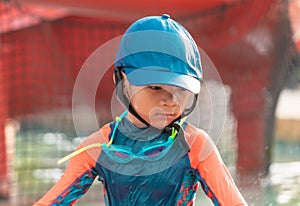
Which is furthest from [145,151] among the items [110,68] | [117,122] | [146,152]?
[110,68]

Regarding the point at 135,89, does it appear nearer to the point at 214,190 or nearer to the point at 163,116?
the point at 163,116

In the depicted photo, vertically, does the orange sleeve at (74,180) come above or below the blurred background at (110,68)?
above

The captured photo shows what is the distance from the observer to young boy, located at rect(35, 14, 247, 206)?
1433mm

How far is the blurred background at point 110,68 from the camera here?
369cm

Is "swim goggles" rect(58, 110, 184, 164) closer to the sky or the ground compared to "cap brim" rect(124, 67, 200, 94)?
closer to the ground

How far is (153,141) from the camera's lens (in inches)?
59.4

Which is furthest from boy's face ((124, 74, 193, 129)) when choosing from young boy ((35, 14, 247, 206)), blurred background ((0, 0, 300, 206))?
blurred background ((0, 0, 300, 206))

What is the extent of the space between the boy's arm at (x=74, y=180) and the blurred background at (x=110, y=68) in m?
1.51

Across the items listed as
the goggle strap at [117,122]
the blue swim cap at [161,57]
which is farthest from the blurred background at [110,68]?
the blue swim cap at [161,57]

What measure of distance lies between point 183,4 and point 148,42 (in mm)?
2382

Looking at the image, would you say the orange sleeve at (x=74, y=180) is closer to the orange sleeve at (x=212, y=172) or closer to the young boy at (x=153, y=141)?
the young boy at (x=153, y=141)

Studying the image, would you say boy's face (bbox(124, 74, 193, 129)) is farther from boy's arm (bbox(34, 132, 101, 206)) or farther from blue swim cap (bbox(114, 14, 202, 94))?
boy's arm (bbox(34, 132, 101, 206))

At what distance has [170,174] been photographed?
148 cm

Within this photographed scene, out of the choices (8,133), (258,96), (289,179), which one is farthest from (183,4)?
(8,133)
